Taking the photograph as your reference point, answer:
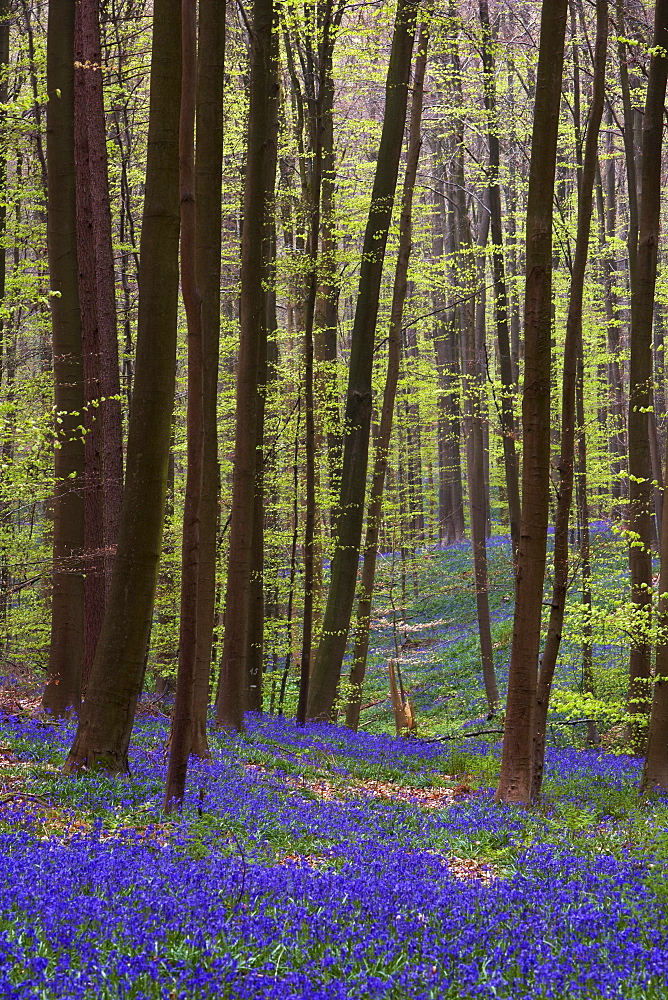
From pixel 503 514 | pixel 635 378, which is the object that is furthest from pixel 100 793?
pixel 503 514

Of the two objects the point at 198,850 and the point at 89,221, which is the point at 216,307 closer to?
the point at 89,221

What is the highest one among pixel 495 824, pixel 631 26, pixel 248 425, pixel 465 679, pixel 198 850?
pixel 631 26

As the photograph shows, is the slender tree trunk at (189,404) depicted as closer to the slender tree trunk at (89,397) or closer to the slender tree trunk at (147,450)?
the slender tree trunk at (147,450)

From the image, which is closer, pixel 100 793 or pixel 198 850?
pixel 198 850

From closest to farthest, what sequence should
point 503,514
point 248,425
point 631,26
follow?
point 248,425 → point 631,26 → point 503,514

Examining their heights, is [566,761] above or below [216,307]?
below

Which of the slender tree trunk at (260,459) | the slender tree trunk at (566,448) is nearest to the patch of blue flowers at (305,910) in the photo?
the slender tree trunk at (566,448)

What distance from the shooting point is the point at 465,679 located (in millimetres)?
26641

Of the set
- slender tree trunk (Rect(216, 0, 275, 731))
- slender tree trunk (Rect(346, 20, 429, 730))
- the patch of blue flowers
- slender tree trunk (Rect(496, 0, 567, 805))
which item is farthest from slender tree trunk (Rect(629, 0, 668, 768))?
slender tree trunk (Rect(216, 0, 275, 731))

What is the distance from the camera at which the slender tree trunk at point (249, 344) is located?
13312mm

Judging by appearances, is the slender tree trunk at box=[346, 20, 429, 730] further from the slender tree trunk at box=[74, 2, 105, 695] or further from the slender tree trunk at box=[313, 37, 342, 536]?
the slender tree trunk at box=[74, 2, 105, 695]

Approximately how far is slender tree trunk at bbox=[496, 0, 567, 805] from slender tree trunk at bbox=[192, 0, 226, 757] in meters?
3.83

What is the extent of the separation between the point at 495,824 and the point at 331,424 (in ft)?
37.8

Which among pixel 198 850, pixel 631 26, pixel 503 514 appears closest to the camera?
pixel 198 850
